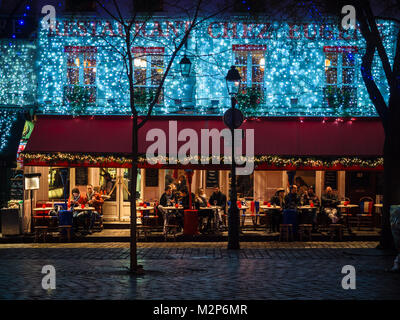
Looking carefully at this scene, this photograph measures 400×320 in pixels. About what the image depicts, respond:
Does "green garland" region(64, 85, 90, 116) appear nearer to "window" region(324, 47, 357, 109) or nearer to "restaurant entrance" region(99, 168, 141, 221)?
"restaurant entrance" region(99, 168, 141, 221)

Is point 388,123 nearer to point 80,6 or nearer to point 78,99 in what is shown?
point 78,99

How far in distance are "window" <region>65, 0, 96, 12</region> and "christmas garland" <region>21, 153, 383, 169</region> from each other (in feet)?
18.5

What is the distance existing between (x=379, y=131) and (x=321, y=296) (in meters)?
12.3

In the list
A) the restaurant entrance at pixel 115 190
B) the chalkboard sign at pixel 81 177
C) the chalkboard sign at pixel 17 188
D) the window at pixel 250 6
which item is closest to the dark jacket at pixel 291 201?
the restaurant entrance at pixel 115 190

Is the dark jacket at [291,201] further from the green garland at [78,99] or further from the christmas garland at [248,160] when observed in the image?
the green garland at [78,99]

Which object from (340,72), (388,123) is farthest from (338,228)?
(340,72)

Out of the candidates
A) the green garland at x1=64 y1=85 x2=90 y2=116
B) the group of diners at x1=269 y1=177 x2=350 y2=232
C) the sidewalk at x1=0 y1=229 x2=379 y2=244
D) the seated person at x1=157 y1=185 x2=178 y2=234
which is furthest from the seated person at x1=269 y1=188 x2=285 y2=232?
the green garland at x1=64 y1=85 x2=90 y2=116

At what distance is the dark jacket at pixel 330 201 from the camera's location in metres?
19.2

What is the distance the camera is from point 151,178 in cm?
2175

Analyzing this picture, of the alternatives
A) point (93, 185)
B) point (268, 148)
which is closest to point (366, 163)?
point (268, 148)

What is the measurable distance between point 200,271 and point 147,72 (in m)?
10.8

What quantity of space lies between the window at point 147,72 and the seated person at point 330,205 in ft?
22.0

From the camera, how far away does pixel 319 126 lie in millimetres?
20500
